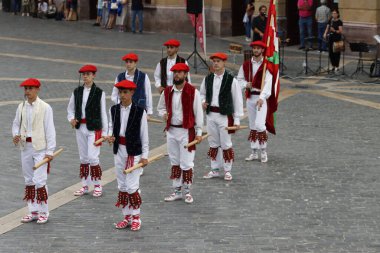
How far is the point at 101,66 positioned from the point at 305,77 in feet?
18.4

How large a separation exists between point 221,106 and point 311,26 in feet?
55.1

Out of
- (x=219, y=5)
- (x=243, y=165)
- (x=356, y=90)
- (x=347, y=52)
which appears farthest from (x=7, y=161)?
(x=219, y=5)

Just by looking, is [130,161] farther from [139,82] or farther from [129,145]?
[139,82]

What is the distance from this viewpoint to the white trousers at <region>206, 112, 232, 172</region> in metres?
14.2

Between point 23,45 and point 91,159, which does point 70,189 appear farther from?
point 23,45

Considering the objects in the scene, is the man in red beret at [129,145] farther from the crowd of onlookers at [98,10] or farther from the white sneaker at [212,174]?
the crowd of onlookers at [98,10]

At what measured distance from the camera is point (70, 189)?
1370 cm

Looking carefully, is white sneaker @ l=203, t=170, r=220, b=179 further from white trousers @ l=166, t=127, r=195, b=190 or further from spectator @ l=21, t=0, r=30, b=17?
spectator @ l=21, t=0, r=30, b=17

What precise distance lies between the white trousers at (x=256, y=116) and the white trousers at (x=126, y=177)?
159 inches

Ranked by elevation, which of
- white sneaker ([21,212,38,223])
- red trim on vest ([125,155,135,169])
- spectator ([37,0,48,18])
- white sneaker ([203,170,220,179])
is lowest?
white sneaker ([21,212,38,223])

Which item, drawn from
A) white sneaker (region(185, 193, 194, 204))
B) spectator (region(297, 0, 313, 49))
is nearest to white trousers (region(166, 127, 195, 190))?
white sneaker (region(185, 193, 194, 204))

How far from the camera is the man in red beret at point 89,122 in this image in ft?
43.2

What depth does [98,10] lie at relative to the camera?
1483 inches

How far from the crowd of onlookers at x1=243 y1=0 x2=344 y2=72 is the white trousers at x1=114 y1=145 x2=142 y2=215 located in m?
14.1
